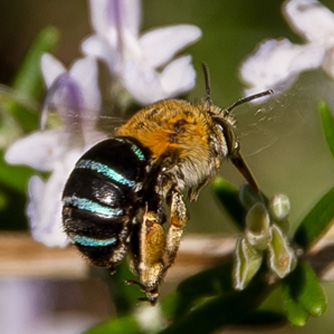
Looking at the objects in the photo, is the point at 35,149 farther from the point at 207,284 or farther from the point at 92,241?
the point at 92,241

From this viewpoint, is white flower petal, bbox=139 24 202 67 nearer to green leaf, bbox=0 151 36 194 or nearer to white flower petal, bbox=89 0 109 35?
white flower petal, bbox=89 0 109 35

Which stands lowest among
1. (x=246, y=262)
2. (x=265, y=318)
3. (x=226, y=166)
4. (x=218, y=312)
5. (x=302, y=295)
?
(x=226, y=166)

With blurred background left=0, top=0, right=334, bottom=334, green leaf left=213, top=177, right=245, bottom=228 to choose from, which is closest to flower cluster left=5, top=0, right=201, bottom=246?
green leaf left=213, top=177, right=245, bottom=228

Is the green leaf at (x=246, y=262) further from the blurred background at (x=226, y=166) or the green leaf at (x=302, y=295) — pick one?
the blurred background at (x=226, y=166)

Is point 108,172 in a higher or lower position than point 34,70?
higher

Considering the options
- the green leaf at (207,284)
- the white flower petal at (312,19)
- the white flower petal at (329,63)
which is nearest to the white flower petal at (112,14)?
the white flower petal at (312,19)

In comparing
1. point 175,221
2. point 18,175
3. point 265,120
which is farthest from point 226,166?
point 175,221
